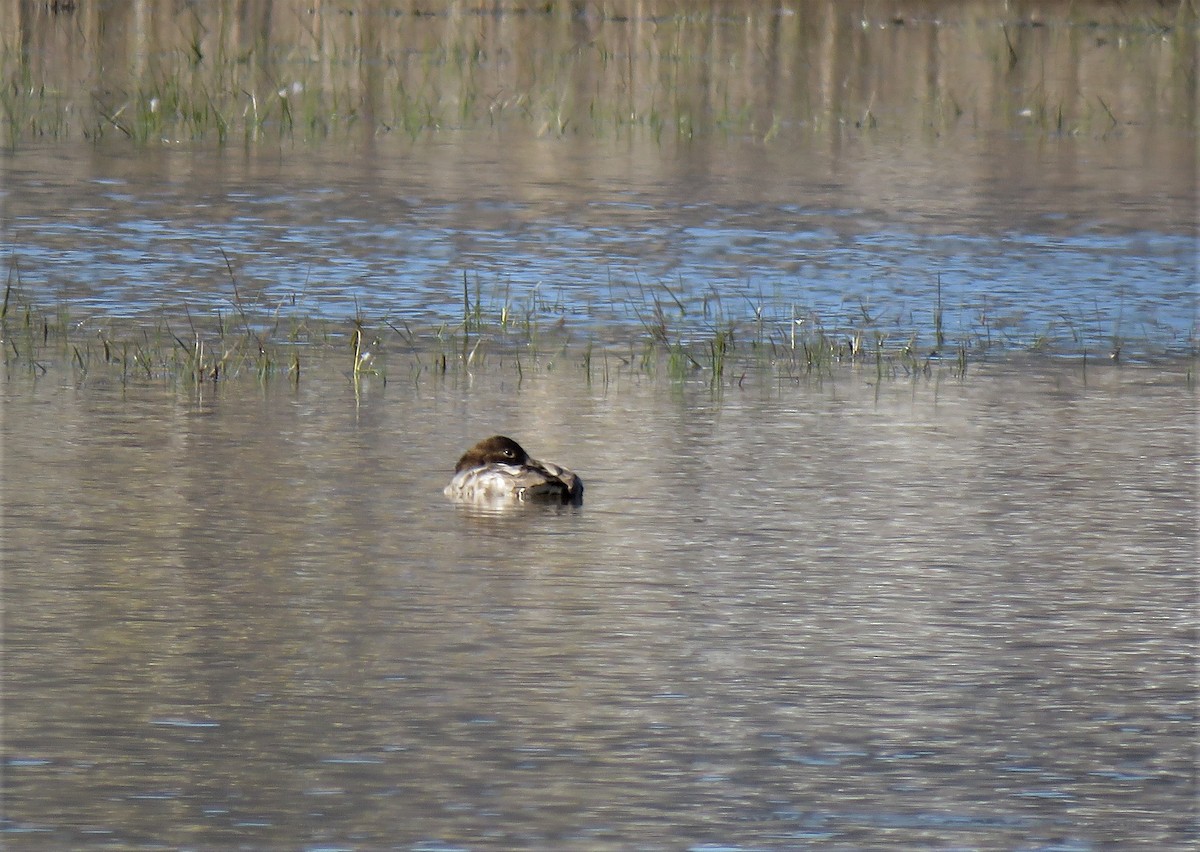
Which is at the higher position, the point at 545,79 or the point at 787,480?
the point at 545,79

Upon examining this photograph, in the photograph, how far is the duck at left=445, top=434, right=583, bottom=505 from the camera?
7.88 m

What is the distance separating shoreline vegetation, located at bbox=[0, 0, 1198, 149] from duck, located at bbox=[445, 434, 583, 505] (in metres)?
10.3

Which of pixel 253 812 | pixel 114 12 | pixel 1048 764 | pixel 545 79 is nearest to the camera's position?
pixel 253 812

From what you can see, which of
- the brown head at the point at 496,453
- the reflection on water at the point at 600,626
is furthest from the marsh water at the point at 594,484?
the brown head at the point at 496,453

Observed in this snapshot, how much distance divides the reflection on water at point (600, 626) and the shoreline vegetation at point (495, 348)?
1.59 ft

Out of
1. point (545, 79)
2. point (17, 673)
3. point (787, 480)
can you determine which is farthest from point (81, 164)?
point (17, 673)

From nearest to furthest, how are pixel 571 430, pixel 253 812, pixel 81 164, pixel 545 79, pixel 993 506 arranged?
pixel 253 812
pixel 993 506
pixel 571 430
pixel 81 164
pixel 545 79

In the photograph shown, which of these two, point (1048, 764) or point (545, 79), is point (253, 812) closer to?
point (1048, 764)

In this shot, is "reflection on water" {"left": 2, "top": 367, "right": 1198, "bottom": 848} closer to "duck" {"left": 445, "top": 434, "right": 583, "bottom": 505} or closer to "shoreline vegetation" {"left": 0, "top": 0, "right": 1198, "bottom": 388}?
"duck" {"left": 445, "top": 434, "right": 583, "bottom": 505}

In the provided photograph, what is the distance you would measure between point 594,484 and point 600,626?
1754 mm

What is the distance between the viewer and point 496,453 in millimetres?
7969

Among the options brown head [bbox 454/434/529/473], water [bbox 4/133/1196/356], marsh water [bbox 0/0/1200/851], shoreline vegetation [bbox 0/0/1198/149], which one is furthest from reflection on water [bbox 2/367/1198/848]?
shoreline vegetation [bbox 0/0/1198/149]

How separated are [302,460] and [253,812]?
3.51 meters

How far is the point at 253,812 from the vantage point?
4.98 meters
